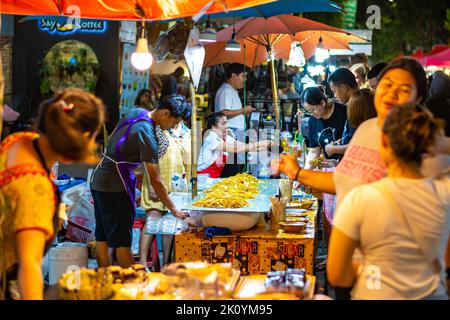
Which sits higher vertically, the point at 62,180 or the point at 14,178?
the point at 14,178

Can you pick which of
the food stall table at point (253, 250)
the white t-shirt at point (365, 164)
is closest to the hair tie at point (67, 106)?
the white t-shirt at point (365, 164)

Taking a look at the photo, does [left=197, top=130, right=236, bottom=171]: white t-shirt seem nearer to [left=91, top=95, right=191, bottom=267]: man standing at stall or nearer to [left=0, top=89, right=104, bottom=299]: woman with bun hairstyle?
[left=91, top=95, right=191, bottom=267]: man standing at stall

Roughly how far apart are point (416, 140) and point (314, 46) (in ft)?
31.4

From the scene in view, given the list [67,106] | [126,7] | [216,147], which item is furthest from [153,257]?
[67,106]

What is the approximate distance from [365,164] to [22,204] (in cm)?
180

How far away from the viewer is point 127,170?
6.35 metres

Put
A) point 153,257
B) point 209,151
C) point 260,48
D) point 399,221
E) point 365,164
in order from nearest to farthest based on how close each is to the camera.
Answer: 1. point 399,221
2. point 365,164
3. point 153,257
4. point 209,151
5. point 260,48

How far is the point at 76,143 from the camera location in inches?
133

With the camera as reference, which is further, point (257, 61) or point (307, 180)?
point (257, 61)

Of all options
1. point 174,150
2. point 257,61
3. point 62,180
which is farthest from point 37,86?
point 174,150

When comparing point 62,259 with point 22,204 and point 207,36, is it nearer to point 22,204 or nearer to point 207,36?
point 207,36

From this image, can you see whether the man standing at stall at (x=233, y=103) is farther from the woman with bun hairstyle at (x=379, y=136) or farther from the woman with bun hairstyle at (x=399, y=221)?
the woman with bun hairstyle at (x=399, y=221)

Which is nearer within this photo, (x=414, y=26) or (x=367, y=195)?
(x=367, y=195)

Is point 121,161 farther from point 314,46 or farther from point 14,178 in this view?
point 314,46
